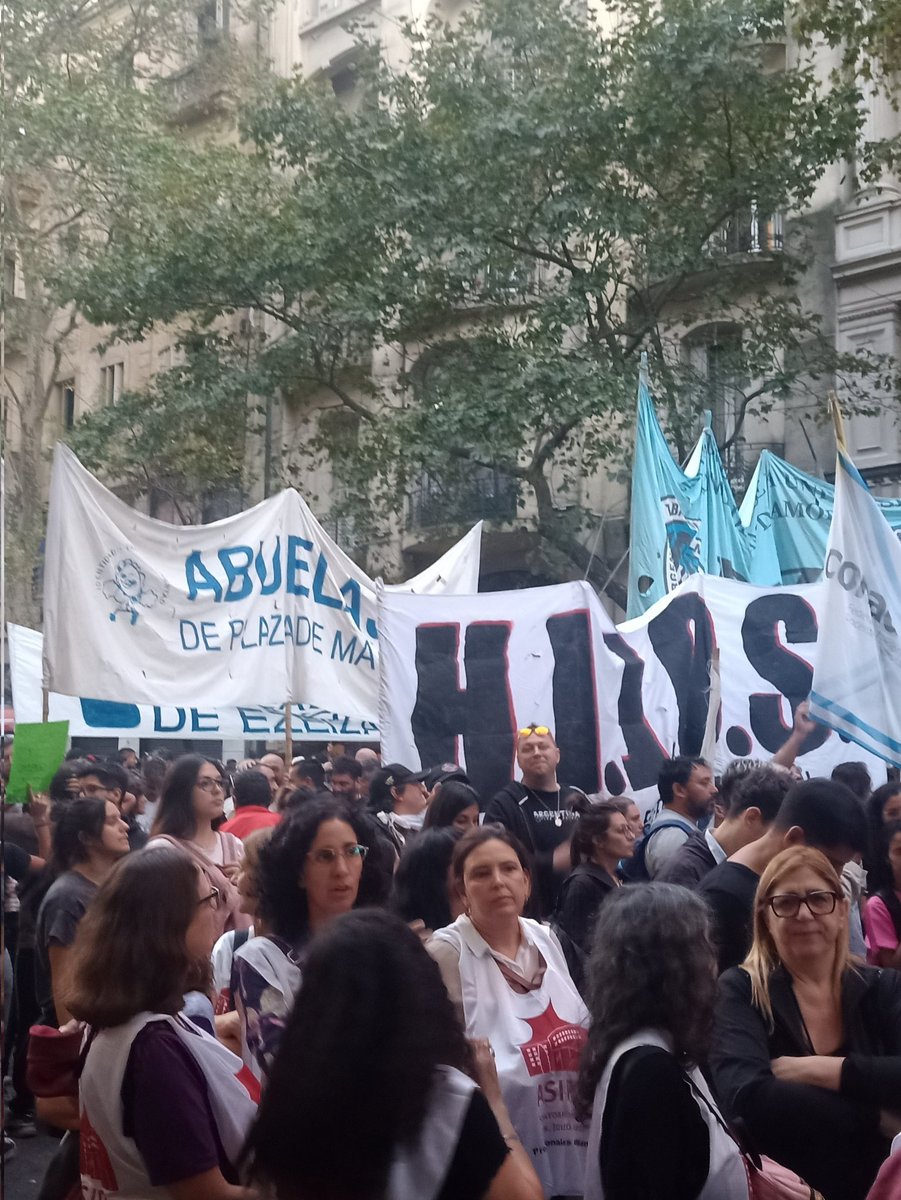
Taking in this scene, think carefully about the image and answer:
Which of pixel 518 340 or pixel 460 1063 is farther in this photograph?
pixel 518 340

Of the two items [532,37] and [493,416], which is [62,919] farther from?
[532,37]

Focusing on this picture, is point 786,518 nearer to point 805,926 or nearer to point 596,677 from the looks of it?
point 596,677

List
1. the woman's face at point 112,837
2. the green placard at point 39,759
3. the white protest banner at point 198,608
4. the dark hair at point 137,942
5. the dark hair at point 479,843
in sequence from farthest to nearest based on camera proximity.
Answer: the white protest banner at point 198,608 < the green placard at point 39,759 < the woman's face at point 112,837 < the dark hair at point 479,843 < the dark hair at point 137,942

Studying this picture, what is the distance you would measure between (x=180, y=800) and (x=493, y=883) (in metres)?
1.93

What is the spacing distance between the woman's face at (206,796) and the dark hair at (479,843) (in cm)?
156

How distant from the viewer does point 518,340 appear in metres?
16.3

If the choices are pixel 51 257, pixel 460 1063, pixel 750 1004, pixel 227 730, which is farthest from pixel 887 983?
pixel 51 257

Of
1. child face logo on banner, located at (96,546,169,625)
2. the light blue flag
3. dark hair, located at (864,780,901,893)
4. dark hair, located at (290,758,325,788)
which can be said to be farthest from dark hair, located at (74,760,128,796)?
the light blue flag

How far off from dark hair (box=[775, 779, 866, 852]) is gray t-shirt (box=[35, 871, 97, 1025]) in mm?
2039

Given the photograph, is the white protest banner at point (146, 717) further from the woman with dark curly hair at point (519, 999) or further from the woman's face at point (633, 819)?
the woman with dark curly hair at point (519, 999)

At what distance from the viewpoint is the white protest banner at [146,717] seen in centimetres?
852

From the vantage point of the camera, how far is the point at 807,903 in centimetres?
313

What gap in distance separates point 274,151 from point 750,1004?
616 inches

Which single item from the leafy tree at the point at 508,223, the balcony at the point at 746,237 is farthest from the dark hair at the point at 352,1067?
the balcony at the point at 746,237
